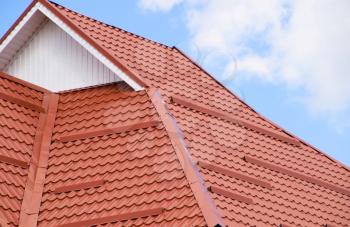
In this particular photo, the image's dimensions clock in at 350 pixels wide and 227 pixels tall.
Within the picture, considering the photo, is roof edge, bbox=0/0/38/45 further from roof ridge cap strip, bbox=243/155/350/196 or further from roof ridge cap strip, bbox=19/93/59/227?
roof ridge cap strip, bbox=243/155/350/196

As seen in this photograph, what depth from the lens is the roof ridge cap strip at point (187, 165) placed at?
9.37 metres

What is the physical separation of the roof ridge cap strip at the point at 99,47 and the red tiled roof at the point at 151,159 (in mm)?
65

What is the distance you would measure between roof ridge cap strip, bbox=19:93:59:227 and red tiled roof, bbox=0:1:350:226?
→ 0.07 ft

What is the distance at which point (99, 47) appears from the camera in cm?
1281

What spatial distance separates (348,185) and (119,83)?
5.28 m

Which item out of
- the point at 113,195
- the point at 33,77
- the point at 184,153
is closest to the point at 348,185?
the point at 184,153

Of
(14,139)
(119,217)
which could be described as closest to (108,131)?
(14,139)

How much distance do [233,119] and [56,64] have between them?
3765mm

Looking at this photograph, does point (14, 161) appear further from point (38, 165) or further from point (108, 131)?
point (108, 131)

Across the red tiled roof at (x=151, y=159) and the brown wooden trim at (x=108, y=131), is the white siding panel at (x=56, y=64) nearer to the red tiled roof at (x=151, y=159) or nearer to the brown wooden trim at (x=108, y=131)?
the red tiled roof at (x=151, y=159)

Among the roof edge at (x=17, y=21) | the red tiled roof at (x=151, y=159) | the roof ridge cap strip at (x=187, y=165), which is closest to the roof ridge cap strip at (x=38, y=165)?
the red tiled roof at (x=151, y=159)

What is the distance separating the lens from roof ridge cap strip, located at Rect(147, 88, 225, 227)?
9.37 meters

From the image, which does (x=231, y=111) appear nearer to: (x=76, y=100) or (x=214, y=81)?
(x=214, y=81)

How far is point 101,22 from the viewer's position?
47.8 ft
